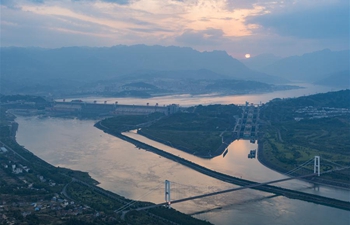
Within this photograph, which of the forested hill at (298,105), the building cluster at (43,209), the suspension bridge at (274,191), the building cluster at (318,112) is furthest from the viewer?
the forested hill at (298,105)

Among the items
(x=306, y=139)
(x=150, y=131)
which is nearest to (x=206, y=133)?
(x=150, y=131)

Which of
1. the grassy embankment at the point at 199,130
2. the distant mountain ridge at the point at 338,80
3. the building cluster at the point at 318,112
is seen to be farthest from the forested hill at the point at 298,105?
the distant mountain ridge at the point at 338,80

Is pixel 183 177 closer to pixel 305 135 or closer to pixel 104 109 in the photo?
pixel 305 135

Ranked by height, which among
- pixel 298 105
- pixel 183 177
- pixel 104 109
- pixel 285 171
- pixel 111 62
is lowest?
pixel 183 177

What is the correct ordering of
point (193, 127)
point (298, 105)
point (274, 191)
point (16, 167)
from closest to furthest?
point (274, 191), point (16, 167), point (193, 127), point (298, 105)

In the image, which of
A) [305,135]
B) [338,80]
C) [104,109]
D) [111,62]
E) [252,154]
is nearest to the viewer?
[252,154]

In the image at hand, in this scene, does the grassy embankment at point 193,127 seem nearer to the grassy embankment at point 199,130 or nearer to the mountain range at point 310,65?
the grassy embankment at point 199,130

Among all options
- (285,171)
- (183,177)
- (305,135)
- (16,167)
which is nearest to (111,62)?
(305,135)
